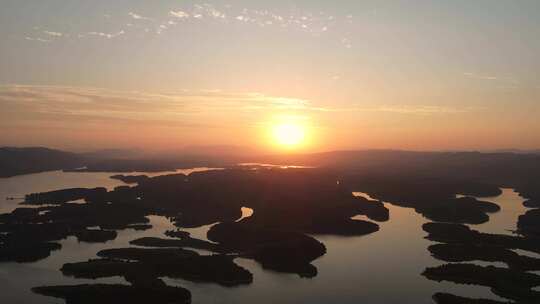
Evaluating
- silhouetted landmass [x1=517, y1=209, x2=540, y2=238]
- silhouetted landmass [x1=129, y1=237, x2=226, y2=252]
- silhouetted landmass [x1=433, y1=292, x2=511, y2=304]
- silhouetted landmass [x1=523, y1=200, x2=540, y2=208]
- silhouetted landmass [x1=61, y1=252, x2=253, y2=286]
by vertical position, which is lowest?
silhouetted landmass [x1=433, y1=292, x2=511, y2=304]

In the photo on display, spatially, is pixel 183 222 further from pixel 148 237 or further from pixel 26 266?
pixel 26 266

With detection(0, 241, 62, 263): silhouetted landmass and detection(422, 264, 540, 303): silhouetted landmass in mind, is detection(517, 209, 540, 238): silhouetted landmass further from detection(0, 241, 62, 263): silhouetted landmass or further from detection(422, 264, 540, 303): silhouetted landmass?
detection(0, 241, 62, 263): silhouetted landmass

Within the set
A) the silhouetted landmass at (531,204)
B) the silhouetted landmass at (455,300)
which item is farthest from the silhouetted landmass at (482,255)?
the silhouetted landmass at (531,204)

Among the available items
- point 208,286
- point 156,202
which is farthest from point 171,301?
point 156,202

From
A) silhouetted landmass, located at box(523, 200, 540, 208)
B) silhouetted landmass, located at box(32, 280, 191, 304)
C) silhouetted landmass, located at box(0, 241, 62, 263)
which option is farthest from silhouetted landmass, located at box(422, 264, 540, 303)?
silhouetted landmass, located at box(523, 200, 540, 208)

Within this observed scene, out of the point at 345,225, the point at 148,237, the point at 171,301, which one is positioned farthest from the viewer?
the point at 345,225

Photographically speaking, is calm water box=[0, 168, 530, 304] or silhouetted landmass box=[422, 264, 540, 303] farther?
silhouetted landmass box=[422, 264, 540, 303]
